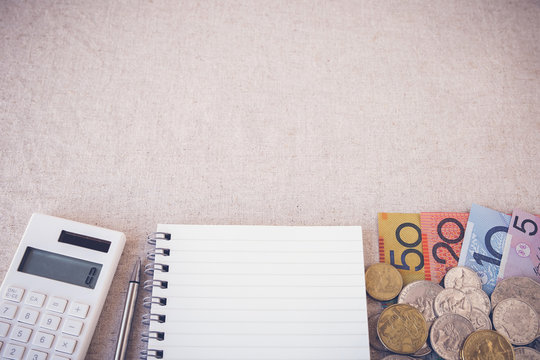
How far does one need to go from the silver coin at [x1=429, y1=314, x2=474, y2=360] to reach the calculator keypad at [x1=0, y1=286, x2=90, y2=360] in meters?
0.67

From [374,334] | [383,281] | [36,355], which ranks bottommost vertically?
[36,355]

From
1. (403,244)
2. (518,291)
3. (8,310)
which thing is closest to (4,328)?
(8,310)

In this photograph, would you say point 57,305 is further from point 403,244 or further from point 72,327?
point 403,244

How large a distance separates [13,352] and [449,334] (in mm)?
815

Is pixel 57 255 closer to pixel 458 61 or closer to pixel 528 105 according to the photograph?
pixel 458 61

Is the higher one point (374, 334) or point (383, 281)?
point (383, 281)

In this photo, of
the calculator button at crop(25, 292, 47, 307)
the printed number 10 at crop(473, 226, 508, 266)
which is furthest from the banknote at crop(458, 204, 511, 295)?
the calculator button at crop(25, 292, 47, 307)

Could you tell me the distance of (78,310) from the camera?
626 mm

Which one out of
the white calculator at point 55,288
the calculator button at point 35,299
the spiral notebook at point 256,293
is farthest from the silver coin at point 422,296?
Answer: the calculator button at point 35,299

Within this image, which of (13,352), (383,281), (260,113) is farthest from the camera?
(260,113)

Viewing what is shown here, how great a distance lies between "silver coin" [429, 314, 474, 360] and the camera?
654 millimetres

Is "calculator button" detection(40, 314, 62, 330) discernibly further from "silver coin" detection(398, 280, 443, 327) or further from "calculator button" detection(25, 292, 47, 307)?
"silver coin" detection(398, 280, 443, 327)

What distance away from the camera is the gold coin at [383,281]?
0.69 metres

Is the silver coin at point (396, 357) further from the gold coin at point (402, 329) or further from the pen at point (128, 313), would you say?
the pen at point (128, 313)
